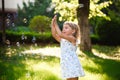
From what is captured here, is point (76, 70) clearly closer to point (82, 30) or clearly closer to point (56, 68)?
point (56, 68)

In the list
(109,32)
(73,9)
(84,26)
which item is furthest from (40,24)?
(84,26)

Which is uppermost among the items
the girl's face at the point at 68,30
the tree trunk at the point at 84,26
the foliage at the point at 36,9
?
the girl's face at the point at 68,30

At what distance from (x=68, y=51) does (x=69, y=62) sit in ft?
0.67

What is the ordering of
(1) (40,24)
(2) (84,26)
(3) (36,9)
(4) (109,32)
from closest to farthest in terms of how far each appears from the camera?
(2) (84,26), (4) (109,32), (1) (40,24), (3) (36,9)

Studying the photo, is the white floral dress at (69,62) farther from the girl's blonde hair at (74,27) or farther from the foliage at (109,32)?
the foliage at (109,32)

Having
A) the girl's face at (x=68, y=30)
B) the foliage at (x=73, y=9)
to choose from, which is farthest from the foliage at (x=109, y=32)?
the girl's face at (x=68, y=30)

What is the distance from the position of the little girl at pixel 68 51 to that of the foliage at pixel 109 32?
15.7 metres

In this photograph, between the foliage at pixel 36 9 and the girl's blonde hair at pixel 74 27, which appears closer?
the girl's blonde hair at pixel 74 27

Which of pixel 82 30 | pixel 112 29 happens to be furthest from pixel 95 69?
pixel 112 29

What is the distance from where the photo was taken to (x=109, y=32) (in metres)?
22.0

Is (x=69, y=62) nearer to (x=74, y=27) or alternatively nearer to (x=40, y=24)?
(x=74, y=27)

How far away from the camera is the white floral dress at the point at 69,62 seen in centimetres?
625

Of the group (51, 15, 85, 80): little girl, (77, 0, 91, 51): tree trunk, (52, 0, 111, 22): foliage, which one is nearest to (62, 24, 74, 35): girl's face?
(51, 15, 85, 80): little girl

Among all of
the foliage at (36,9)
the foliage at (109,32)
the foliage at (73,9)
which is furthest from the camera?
the foliage at (36,9)
